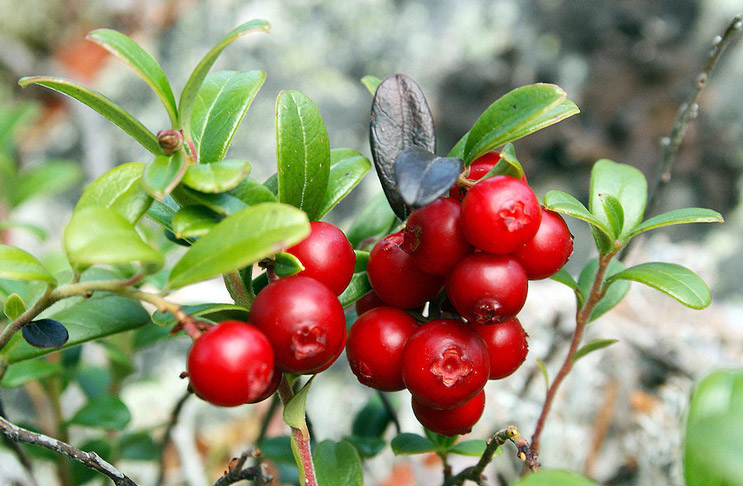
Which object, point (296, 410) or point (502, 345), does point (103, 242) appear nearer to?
point (296, 410)

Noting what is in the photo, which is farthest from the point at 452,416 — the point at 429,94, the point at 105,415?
the point at 429,94

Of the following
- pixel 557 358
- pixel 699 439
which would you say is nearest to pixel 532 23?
pixel 557 358

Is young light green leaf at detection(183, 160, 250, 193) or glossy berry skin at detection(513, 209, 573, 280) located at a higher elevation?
young light green leaf at detection(183, 160, 250, 193)

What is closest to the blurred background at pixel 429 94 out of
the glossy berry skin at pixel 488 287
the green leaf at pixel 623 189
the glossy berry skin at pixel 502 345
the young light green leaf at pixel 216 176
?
the green leaf at pixel 623 189

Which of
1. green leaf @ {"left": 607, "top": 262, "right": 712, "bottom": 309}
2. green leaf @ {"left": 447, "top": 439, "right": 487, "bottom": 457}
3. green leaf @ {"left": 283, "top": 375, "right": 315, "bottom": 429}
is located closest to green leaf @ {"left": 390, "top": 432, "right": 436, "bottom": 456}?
green leaf @ {"left": 447, "top": 439, "right": 487, "bottom": 457}

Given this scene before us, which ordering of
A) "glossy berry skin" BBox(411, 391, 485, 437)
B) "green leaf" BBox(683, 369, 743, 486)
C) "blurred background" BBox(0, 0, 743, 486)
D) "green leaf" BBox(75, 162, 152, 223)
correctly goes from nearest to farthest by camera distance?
"green leaf" BBox(683, 369, 743, 486), "green leaf" BBox(75, 162, 152, 223), "glossy berry skin" BBox(411, 391, 485, 437), "blurred background" BBox(0, 0, 743, 486)

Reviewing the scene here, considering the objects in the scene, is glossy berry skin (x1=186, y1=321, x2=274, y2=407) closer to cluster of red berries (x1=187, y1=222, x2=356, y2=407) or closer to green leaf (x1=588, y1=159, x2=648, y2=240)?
cluster of red berries (x1=187, y1=222, x2=356, y2=407)

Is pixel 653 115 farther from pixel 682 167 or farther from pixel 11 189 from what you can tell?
pixel 11 189

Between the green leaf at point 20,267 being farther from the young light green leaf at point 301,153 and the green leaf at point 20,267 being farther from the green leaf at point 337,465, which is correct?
the green leaf at point 337,465
